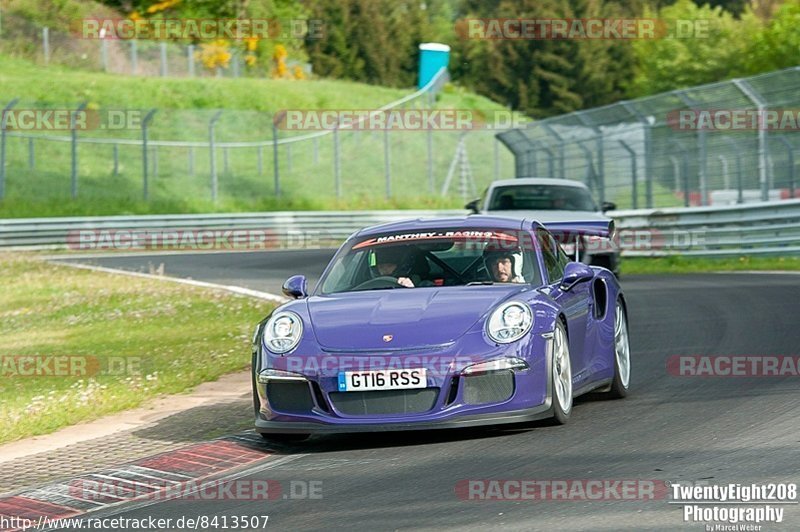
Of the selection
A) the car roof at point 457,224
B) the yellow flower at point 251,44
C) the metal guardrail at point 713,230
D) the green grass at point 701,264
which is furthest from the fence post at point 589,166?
the yellow flower at point 251,44

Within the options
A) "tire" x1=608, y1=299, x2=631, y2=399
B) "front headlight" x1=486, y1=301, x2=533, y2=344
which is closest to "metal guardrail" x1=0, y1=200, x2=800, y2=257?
"tire" x1=608, y1=299, x2=631, y2=399

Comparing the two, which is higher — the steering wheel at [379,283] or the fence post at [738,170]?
the fence post at [738,170]

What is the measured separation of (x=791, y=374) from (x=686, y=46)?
84.2 metres

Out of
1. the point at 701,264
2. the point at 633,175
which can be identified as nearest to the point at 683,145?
the point at 633,175

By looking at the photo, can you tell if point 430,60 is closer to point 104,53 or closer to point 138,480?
point 104,53

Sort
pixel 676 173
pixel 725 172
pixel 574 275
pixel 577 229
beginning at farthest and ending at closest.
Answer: pixel 676 173
pixel 725 172
pixel 577 229
pixel 574 275

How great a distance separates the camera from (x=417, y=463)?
7680 millimetres

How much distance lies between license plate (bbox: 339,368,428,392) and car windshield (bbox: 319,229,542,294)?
126 cm

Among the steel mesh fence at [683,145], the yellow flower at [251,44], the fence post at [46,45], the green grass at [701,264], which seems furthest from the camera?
the yellow flower at [251,44]

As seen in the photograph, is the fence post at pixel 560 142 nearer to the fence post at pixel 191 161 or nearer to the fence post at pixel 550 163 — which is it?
the fence post at pixel 550 163

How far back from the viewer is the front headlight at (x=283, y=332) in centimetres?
841

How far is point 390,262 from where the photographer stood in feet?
30.9

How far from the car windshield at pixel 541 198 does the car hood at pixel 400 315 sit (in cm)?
1188

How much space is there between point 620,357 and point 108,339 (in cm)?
713
